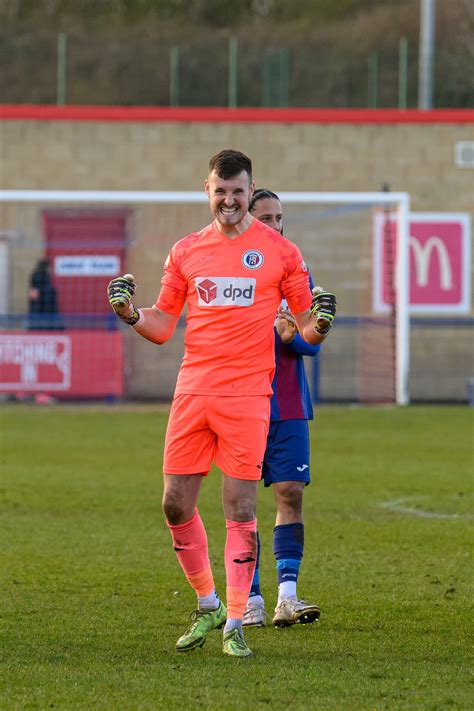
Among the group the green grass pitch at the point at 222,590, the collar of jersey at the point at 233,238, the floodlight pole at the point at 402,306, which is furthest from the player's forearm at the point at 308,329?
the floodlight pole at the point at 402,306

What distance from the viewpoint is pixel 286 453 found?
6855 mm

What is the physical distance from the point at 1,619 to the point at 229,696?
184cm

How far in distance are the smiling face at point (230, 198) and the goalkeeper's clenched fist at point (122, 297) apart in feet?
1.56

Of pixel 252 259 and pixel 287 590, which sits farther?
pixel 287 590

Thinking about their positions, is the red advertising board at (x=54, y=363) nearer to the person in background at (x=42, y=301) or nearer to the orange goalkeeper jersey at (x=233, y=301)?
the person in background at (x=42, y=301)

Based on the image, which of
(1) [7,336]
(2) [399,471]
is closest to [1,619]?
(2) [399,471]

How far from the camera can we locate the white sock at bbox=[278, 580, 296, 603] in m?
6.68

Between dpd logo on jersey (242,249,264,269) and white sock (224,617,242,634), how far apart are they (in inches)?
58.7

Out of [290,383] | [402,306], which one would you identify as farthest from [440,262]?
[290,383]

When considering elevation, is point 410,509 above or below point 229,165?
below

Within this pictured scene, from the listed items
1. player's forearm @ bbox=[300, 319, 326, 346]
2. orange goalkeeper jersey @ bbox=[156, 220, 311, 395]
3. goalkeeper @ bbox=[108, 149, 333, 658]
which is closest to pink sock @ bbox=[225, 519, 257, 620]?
goalkeeper @ bbox=[108, 149, 333, 658]

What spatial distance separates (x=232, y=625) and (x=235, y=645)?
104 mm

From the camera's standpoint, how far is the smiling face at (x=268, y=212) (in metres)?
6.86

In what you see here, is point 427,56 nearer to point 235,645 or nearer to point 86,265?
point 86,265
